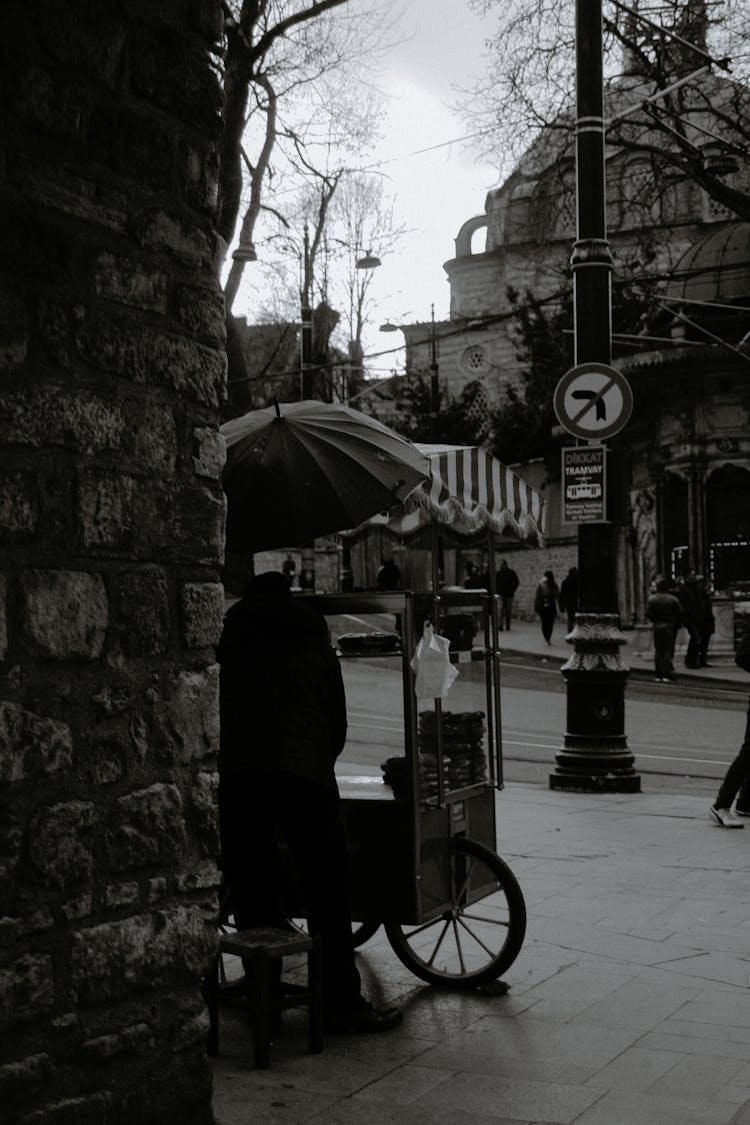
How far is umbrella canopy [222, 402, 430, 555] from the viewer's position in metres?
6.08

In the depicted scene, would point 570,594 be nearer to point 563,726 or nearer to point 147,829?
point 563,726

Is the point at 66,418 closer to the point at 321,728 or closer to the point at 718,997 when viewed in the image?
the point at 321,728

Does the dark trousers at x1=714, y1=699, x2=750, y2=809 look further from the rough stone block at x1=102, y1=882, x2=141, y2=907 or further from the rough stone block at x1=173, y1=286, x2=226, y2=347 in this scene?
the rough stone block at x1=102, y1=882, x2=141, y2=907

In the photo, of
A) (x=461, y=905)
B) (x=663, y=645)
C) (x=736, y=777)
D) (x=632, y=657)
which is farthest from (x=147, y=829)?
(x=632, y=657)

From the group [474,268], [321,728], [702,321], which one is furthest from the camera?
[474,268]

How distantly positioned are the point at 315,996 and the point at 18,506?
7.96 feet

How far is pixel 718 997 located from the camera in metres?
6.11

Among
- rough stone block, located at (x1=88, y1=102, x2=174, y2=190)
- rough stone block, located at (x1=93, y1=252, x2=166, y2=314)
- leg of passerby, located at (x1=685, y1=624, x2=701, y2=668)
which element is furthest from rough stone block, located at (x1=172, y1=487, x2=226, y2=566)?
leg of passerby, located at (x1=685, y1=624, x2=701, y2=668)

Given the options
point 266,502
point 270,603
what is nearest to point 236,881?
point 270,603

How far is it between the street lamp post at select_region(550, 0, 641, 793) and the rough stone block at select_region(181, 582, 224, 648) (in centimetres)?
838

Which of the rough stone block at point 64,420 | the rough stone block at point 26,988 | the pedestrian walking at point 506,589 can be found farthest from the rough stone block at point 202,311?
the pedestrian walking at point 506,589

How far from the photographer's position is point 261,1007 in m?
5.27

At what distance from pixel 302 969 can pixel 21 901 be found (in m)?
3.11

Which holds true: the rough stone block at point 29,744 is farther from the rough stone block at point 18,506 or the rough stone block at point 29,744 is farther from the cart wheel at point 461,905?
the cart wheel at point 461,905
